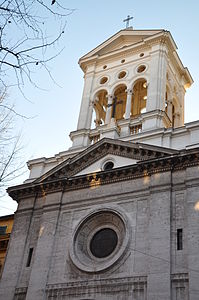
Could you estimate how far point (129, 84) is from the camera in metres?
30.1

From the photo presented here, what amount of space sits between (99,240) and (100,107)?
38.7 ft

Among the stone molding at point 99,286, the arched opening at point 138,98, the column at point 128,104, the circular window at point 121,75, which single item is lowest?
the stone molding at point 99,286

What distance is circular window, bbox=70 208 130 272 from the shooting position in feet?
71.0

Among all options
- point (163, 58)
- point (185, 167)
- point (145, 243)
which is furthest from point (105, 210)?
point (163, 58)

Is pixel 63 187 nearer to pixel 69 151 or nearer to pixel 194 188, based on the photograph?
pixel 69 151

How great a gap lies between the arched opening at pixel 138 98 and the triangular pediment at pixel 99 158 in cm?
634

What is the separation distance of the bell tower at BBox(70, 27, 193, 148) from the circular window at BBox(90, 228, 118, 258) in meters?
6.21

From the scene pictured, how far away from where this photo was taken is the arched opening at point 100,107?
3155 cm

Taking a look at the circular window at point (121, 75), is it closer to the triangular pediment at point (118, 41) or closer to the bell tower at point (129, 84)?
the bell tower at point (129, 84)

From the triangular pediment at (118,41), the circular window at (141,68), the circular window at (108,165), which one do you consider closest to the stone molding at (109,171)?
the circular window at (108,165)

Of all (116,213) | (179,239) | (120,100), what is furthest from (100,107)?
(179,239)

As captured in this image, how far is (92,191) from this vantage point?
24203 millimetres

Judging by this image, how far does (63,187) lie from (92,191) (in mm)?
1881

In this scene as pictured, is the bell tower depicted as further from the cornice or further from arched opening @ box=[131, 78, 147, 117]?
the cornice
